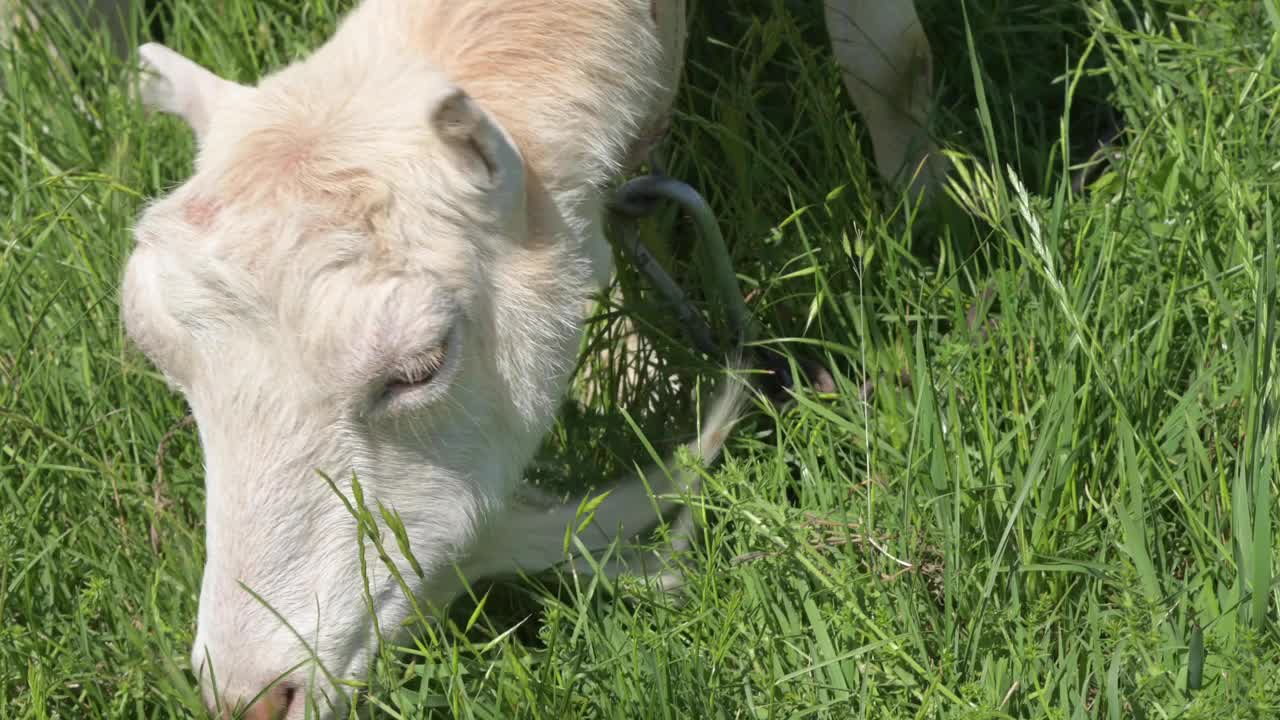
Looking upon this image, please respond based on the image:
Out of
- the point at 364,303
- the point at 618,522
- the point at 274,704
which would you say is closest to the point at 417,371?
the point at 364,303

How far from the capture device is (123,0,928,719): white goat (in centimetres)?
239

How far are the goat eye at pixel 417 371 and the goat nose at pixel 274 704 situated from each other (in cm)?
54

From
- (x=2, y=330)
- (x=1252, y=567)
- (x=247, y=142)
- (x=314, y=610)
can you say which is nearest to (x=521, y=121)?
(x=247, y=142)

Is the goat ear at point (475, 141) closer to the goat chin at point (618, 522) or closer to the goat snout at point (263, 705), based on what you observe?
the goat chin at point (618, 522)

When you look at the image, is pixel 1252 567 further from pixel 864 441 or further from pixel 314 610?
pixel 314 610

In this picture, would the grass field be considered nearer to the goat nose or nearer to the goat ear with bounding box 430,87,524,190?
the goat nose

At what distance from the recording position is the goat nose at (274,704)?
7.82ft

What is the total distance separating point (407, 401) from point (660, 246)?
1616 mm

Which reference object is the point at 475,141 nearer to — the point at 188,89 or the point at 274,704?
the point at 188,89

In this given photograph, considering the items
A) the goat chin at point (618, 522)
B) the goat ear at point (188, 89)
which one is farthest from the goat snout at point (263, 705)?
the goat ear at point (188, 89)

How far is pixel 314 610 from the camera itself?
2.44m

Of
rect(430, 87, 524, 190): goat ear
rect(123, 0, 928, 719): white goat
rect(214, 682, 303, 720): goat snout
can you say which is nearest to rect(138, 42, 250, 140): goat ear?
rect(123, 0, 928, 719): white goat

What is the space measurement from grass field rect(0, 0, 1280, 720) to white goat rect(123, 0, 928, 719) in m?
0.21

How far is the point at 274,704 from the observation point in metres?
2.40
